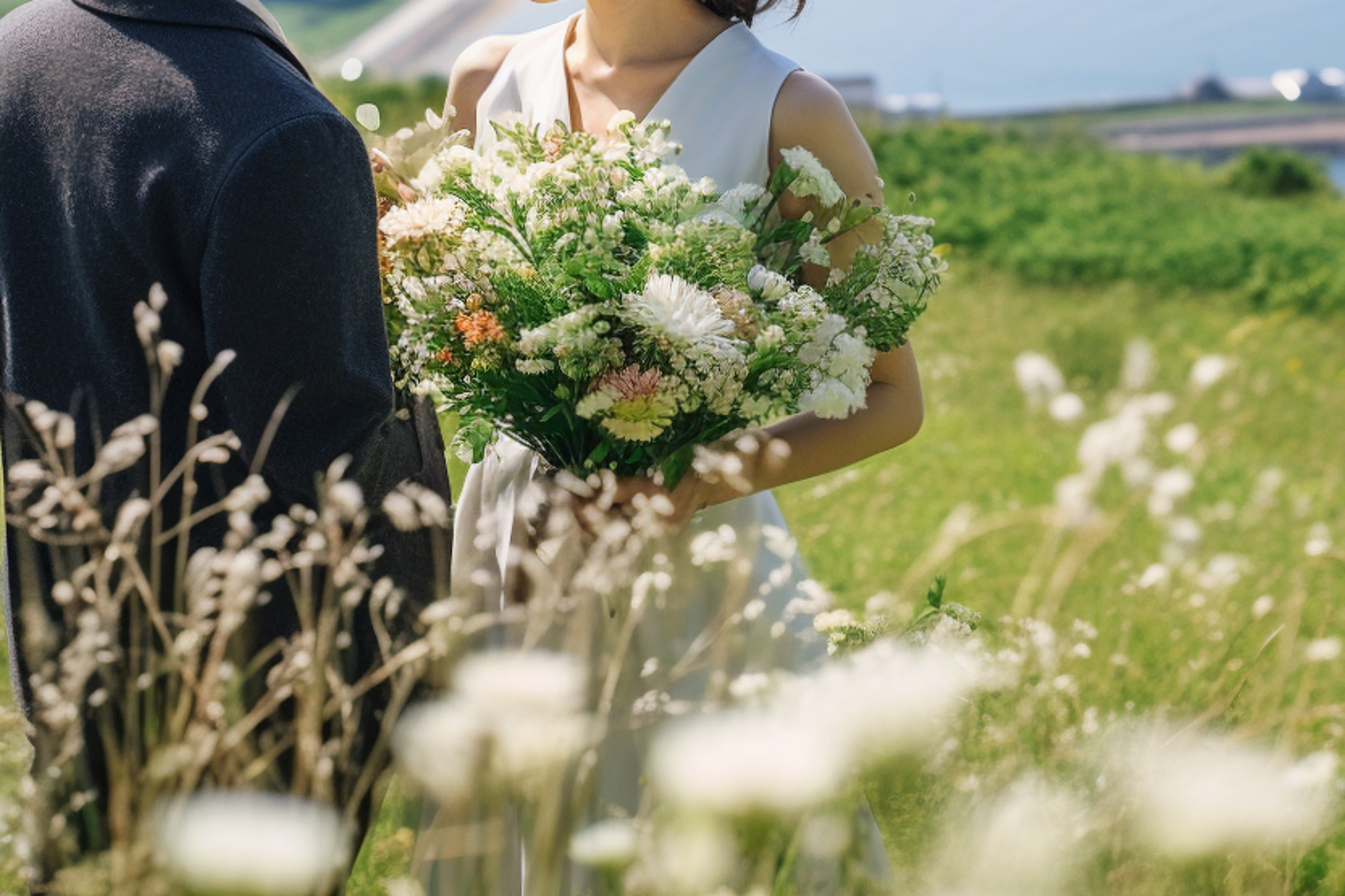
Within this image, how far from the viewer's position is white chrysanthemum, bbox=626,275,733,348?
199cm

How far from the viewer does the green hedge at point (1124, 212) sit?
15.9 metres

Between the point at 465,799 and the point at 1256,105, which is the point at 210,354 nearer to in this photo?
the point at 465,799

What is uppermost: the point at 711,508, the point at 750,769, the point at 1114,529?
the point at 750,769

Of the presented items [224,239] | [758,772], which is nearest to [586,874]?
[224,239]

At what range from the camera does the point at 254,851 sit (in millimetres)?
903

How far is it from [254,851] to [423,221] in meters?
1.43

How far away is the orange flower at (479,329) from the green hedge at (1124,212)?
35.6 feet

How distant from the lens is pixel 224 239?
1813mm

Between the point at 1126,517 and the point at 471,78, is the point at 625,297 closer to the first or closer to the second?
the point at 471,78

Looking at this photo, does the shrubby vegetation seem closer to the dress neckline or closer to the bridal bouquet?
the dress neckline

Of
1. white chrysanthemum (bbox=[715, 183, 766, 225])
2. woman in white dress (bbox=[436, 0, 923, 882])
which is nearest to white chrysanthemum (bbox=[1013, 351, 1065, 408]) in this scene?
white chrysanthemum (bbox=[715, 183, 766, 225])

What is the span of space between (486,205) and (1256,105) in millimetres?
68427

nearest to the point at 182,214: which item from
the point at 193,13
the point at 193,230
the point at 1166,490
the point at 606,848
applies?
the point at 193,230

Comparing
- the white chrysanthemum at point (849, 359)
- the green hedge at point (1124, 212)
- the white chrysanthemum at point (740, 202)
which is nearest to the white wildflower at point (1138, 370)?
the white chrysanthemum at point (849, 359)
